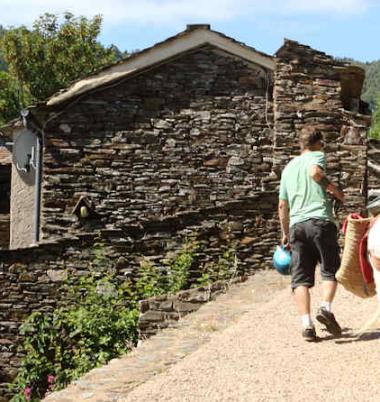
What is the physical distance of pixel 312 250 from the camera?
23.5 ft

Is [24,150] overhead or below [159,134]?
below

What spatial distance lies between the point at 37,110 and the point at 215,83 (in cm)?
303

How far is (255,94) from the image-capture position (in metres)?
14.4

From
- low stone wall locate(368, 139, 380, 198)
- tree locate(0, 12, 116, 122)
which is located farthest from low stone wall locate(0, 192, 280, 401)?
tree locate(0, 12, 116, 122)

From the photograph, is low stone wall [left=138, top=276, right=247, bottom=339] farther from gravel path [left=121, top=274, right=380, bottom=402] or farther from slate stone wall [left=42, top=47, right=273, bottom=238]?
slate stone wall [left=42, top=47, right=273, bottom=238]

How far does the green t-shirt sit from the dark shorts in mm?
69

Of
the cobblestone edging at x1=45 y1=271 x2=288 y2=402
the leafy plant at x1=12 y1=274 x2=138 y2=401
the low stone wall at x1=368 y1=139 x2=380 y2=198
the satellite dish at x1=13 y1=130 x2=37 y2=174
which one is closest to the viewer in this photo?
the cobblestone edging at x1=45 y1=271 x2=288 y2=402

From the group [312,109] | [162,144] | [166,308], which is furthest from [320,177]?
[162,144]

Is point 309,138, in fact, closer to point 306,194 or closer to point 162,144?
point 306,194

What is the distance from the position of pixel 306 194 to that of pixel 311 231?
32 cm

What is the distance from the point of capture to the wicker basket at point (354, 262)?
6.64m

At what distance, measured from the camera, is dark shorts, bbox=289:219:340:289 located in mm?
7016

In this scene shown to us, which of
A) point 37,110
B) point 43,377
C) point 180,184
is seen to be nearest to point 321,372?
point 43,377

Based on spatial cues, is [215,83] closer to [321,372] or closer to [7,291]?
[7,291]
